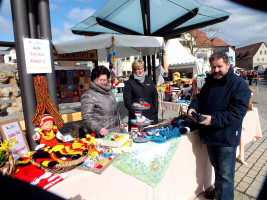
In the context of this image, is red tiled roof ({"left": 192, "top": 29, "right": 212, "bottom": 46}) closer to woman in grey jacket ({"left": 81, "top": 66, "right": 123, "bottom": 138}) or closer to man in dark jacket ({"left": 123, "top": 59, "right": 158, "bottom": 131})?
man in dark jacket ({"left": 123, "top": 59, "right": 158, "bottom": 131})

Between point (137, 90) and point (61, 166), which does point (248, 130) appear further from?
point (61, 166)

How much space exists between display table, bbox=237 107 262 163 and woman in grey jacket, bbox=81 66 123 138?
2.20m

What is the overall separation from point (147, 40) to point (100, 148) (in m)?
2.06

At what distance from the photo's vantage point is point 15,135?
6.72ft

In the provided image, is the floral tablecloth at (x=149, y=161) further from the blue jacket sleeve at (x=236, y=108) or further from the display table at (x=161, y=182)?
the blue jacket sleeve at (x=236, y=108)

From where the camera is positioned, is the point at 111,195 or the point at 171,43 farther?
the point at 171,43

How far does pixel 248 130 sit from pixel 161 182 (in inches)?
94.7

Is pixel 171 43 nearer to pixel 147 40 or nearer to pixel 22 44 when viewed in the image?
pixel 147 40

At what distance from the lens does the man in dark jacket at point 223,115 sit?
1.71m

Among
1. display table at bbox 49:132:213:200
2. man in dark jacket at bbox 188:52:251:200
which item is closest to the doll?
display table at bbox 49:132:213:200

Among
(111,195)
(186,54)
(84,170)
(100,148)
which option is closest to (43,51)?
(100,148)

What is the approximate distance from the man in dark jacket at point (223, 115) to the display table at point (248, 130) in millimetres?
1311

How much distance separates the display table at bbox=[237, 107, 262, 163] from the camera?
3.03m

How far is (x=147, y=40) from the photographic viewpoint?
3.12m
